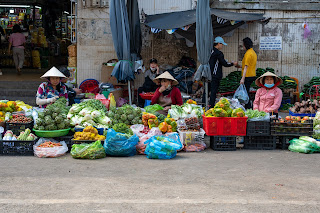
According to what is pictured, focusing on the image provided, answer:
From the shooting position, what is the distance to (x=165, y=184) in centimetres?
623

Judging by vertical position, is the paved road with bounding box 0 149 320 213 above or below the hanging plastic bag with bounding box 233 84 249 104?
below

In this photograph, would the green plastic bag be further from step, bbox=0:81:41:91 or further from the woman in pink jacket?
step, bbox=0:81:41:91

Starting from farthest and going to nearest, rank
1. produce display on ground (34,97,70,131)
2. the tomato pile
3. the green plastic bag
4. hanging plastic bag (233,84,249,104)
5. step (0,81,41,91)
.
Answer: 1. step (0,81,41,91)
2. hanging plastic bag (233,84,249,104)
3. the green plastic bag
4. the tomato pile
5. produce display on ground (34,97,70,131)

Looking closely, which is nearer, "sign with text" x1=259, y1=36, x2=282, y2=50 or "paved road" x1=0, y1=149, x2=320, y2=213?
"paved road" x1=0, y1=149, x2=320, y2=213

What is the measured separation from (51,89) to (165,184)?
4.13 metres

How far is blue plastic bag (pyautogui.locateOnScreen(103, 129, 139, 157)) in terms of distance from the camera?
7699 millimetres

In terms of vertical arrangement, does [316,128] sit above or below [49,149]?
above

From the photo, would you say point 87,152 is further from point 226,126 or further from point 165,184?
point 226,126

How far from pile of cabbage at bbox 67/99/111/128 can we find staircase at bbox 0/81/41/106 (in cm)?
461

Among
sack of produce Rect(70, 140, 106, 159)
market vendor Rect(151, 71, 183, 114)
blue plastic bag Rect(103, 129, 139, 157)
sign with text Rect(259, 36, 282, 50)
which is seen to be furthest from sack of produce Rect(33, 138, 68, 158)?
sign with text Rect(259, 36, 282, 50)

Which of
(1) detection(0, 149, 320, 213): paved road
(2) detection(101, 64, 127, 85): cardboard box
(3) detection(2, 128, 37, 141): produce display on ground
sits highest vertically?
(2) detection(101, 64, 127, 85): cardboard box

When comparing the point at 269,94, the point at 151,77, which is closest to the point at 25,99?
the point at 151,77

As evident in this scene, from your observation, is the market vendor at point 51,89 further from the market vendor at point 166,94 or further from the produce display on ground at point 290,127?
the produce display on ground at point 290,127

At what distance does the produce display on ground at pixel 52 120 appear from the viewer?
8078 millimetres
